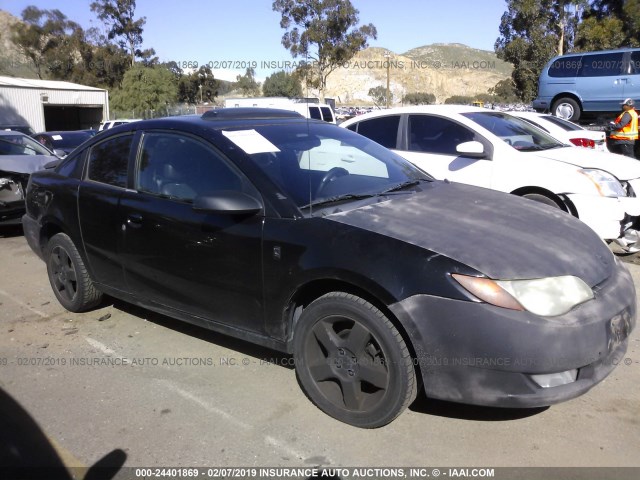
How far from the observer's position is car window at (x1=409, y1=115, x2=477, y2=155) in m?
6.57

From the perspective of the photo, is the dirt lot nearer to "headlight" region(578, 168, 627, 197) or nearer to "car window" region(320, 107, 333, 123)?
"headlight" region(578, 168, 627, 197)

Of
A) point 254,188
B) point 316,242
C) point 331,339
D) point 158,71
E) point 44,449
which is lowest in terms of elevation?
point 44,449

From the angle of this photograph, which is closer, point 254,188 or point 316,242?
point 316,242

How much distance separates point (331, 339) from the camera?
3.08 meters

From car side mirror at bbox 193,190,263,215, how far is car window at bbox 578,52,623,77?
14.4 metres

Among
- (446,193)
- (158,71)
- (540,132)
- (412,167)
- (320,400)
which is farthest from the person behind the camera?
(158,71)

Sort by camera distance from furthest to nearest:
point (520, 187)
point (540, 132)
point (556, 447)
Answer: point (540, 132) < point (520, 187) < point (556, 447)

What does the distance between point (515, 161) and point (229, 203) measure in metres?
3.98

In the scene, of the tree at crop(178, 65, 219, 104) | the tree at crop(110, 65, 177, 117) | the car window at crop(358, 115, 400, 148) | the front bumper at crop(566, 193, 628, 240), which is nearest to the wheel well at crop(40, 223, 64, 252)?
the car window at crop(358, 115, 400, 148)

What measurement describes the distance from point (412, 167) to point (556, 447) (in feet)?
7.39

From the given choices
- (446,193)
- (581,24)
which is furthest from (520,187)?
(581,24)

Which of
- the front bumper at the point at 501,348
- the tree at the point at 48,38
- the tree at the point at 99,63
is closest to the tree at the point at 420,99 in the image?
the tree at the point at 99,63

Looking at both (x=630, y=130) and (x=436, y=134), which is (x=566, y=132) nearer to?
(x=630, y=130)

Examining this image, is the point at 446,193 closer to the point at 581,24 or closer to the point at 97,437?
the point at 97,437
